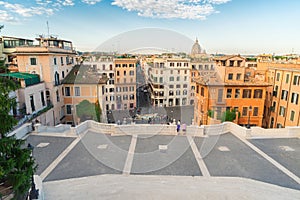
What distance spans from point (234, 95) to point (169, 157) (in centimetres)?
1554

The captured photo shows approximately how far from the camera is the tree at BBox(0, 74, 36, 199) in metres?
4.10

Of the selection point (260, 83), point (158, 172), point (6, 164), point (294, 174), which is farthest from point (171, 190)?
point (260, 83)

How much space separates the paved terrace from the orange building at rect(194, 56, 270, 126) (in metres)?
9.62

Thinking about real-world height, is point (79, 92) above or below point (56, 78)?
below

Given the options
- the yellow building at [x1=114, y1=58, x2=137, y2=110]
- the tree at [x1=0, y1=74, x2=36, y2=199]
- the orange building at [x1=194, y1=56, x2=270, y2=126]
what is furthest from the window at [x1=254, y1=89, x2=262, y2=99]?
the tree at [x1=0, y1=74, x2=36, y2=199]

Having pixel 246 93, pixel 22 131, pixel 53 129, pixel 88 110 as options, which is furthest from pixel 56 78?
pixel 246 93

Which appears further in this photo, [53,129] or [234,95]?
[234,95]

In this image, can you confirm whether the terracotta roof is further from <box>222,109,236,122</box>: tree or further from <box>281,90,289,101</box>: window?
<box>281,90,289,101</box>: window

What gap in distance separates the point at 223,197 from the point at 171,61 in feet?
111

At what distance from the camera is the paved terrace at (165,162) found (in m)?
6.59

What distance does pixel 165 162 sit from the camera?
344 inches

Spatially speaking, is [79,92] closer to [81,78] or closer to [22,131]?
[81,78]

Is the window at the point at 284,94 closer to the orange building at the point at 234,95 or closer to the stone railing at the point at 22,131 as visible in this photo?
the orange building at the point at 234,95

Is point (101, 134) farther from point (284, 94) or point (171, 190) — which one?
point (284, 94)
